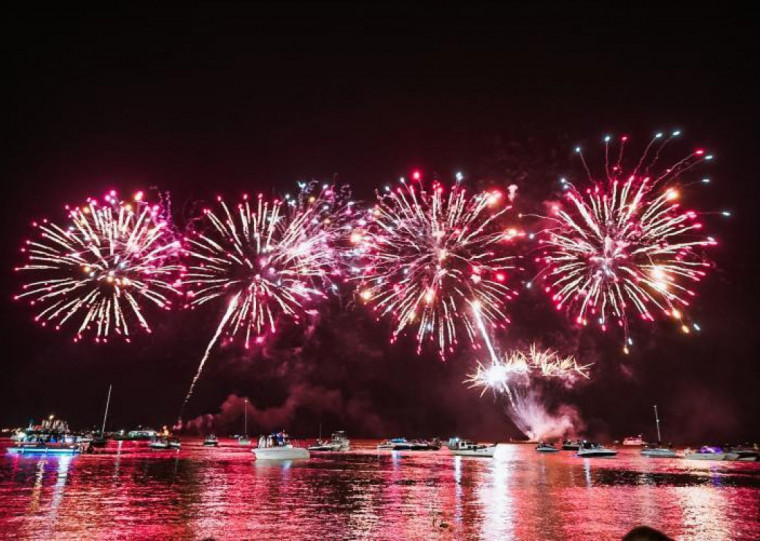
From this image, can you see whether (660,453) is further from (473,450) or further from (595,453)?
(473,450)

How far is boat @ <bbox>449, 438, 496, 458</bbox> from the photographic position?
69.3 m

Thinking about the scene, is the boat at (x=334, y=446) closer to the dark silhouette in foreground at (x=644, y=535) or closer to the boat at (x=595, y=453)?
the boat at (x=595, y=453)

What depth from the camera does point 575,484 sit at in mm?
33219

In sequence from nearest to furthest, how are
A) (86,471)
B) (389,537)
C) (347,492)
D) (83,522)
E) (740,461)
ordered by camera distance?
(389,537) < (83,522) < (347,492) < (86,471) < (740,461)

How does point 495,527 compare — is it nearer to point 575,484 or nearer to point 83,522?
point 83,522

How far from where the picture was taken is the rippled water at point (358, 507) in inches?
664

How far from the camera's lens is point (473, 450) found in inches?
2995

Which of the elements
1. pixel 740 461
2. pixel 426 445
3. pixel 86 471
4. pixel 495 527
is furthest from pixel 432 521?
pixel 426 445

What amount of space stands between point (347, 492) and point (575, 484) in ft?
49.4

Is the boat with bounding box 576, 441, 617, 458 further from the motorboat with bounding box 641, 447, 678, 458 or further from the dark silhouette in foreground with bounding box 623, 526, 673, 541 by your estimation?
the dark silhouette in foreground with bounding box 623, 526, 673, 541

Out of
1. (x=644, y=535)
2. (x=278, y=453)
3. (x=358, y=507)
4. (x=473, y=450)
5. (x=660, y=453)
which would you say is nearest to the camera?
(x=644, y=535)

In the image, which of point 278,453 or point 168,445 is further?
point 168,445

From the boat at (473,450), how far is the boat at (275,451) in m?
24.2

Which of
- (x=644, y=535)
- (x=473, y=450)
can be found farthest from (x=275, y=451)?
(x=644, y=535)
